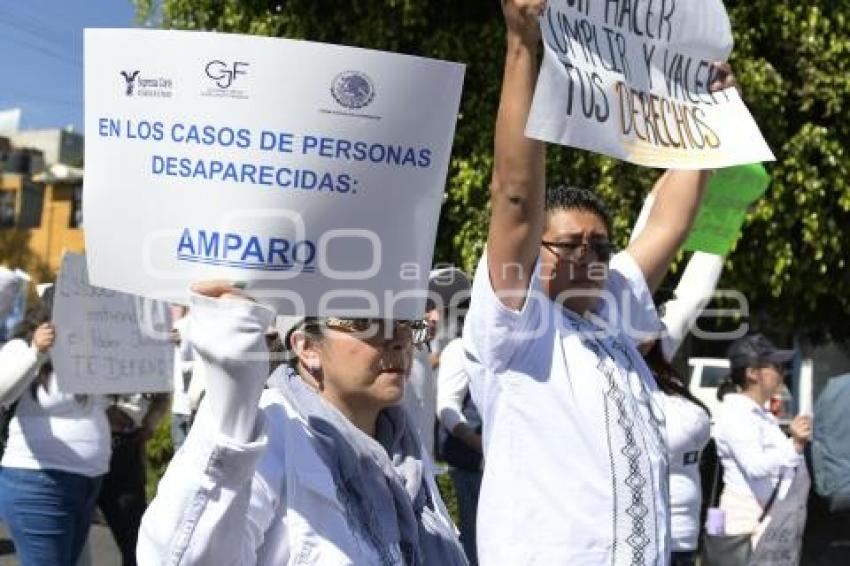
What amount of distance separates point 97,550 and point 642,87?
19.6 ft

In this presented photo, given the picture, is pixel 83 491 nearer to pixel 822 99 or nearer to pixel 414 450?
pixel 414 450

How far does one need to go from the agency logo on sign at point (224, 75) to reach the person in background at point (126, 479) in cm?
408

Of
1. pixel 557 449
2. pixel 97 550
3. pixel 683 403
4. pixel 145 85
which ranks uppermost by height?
pixel 145 85

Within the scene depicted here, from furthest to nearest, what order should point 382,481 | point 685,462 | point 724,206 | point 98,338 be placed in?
point 98,338, point 685,462, point 724,206, point 382,481

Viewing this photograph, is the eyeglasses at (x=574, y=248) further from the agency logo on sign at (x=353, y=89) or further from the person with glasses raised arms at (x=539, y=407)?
the agency logo on sign at (x=353, y=89)

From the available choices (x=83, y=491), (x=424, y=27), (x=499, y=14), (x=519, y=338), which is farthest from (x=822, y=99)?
(x=519, y=338)

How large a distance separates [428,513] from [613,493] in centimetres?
40

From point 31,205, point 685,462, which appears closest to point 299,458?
point 685,462

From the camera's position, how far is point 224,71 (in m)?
1.70

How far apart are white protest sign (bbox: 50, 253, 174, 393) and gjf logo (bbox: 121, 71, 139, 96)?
317 cm

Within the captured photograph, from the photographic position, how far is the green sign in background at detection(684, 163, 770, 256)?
136 inches

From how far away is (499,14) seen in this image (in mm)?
9984

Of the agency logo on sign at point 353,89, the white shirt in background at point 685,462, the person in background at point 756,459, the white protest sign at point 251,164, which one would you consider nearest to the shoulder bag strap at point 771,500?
the person in background at point 756,459

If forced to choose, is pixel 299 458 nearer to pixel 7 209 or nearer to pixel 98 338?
pixel 98 338
